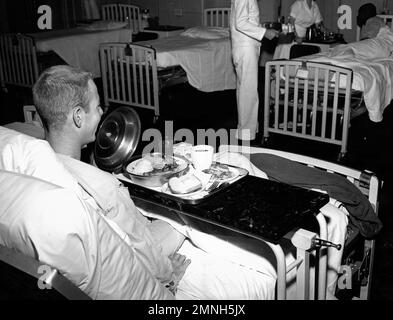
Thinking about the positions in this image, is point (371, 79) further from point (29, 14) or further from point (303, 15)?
point (29, 14)

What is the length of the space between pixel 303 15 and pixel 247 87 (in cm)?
216

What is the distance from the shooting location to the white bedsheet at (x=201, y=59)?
525 cm

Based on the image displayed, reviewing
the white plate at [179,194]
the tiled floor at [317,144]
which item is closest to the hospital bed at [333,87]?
the tiled floor at [317,144]

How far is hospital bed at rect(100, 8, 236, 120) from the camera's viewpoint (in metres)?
5.13

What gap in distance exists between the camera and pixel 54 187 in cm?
114

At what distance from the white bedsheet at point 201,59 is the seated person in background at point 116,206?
3.72 metres

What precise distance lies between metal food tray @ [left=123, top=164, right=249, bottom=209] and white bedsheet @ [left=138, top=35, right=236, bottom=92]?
358cm

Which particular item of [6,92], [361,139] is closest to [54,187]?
[361,139]

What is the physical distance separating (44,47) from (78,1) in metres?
2.68

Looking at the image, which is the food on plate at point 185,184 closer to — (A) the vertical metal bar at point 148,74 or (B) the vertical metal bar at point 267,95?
(B) the vertical metal bar at point 267,95

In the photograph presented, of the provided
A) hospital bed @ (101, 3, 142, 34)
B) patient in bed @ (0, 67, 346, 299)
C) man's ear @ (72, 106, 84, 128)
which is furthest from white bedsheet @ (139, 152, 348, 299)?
hospital bed @ (101, 3, 142, 34)

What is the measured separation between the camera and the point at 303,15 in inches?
241

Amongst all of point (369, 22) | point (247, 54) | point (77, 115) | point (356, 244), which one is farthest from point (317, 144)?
point (77, 115)

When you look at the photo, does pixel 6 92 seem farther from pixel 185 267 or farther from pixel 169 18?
pixel 185 267
